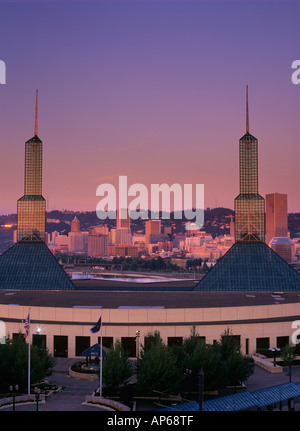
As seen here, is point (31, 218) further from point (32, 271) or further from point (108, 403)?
point (108, 403)

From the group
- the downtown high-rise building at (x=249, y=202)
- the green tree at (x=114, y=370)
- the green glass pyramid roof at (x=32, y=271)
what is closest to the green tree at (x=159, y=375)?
the green tree at (x=114, y=370)

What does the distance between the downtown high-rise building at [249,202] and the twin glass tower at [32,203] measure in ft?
103

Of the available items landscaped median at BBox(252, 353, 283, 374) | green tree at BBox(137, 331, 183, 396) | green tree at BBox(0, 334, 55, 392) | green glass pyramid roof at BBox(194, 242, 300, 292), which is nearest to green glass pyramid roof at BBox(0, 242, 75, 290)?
green glass pyramid roof at BBox(194, 242, 300, 292)

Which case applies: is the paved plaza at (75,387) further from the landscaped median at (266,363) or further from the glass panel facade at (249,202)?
the glass panel facade at (249,202)

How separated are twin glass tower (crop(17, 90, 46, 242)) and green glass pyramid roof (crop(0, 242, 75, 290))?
367 cm

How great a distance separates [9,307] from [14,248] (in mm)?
26800

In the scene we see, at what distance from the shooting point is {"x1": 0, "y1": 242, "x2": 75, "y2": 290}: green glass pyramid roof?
262 feet

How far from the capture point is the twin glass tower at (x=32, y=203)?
88.7 m

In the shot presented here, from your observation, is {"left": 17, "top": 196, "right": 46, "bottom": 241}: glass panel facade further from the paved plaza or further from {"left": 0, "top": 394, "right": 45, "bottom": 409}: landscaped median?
{"left": 0, "top": 394, "right": 45, "bottom": 409}: landscaped median

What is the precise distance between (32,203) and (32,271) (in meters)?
13.9

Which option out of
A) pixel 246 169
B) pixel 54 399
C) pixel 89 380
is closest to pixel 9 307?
pixel 89 380

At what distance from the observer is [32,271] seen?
8144 centimetres

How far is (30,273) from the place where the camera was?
8119 cm

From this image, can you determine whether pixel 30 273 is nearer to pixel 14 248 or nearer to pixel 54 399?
pixel 14 248
